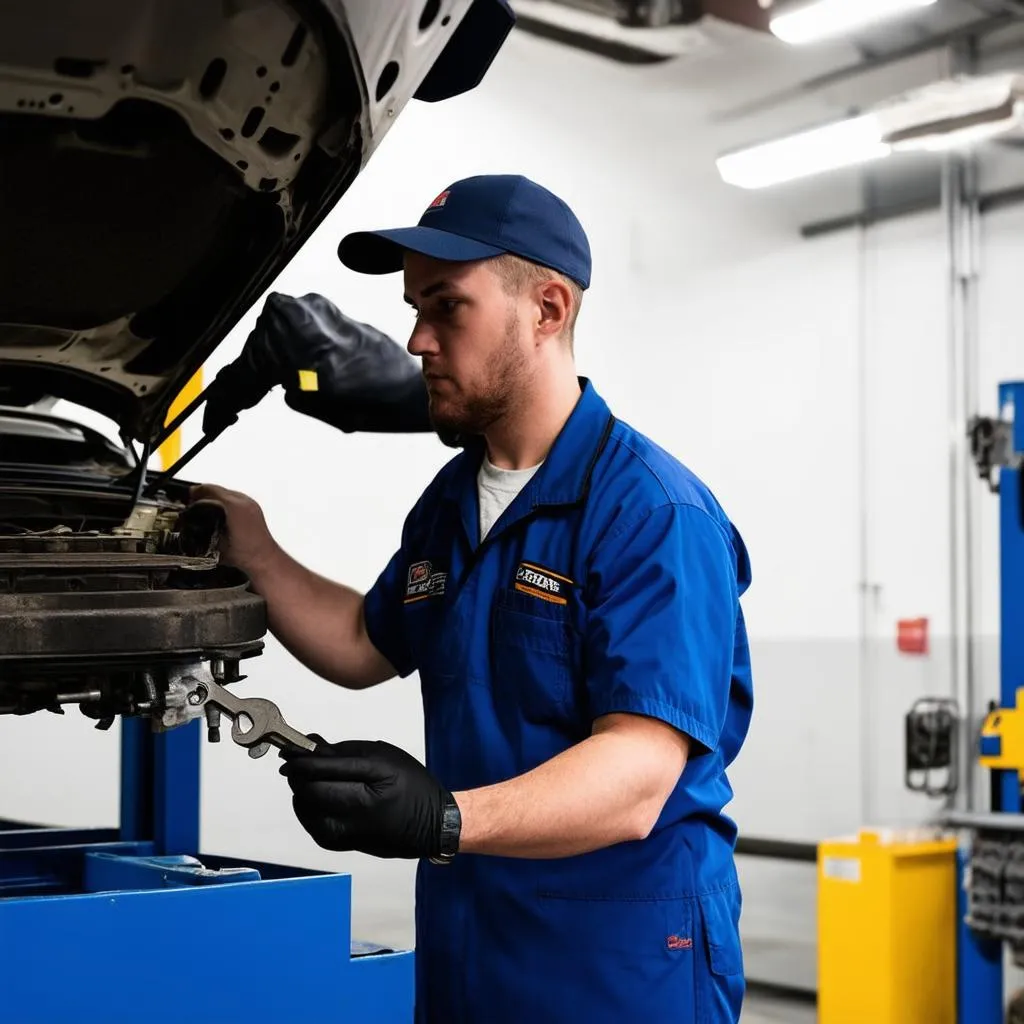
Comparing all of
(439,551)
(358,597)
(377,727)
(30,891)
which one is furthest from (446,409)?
(377,727)

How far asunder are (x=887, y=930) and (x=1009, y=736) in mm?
784

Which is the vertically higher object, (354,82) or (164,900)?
(354,82)

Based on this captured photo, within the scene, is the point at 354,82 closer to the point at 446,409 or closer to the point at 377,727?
the point at 446,409

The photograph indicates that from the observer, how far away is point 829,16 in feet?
14.7

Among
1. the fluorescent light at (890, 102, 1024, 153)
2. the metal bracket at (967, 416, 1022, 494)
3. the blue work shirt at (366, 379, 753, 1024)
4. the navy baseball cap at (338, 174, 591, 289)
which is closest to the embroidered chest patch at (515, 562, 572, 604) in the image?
the blue work shirt at (366, 379, 753, 1024)

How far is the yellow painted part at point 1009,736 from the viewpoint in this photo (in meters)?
4.18

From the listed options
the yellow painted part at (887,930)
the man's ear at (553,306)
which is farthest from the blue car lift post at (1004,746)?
the man's ear at (553,306)

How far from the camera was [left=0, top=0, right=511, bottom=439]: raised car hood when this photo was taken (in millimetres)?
1394

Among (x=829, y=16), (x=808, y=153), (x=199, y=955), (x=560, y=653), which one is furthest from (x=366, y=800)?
(x=808, y=153)

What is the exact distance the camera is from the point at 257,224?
5.76ft

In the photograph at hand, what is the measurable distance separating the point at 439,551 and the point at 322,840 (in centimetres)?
67

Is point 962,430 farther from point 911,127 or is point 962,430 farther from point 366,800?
point 366,800

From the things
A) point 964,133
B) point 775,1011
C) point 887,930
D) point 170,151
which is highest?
point 964,133

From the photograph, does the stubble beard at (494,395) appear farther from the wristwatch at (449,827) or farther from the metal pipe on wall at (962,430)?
the metal pipe on wall at (962,430)
